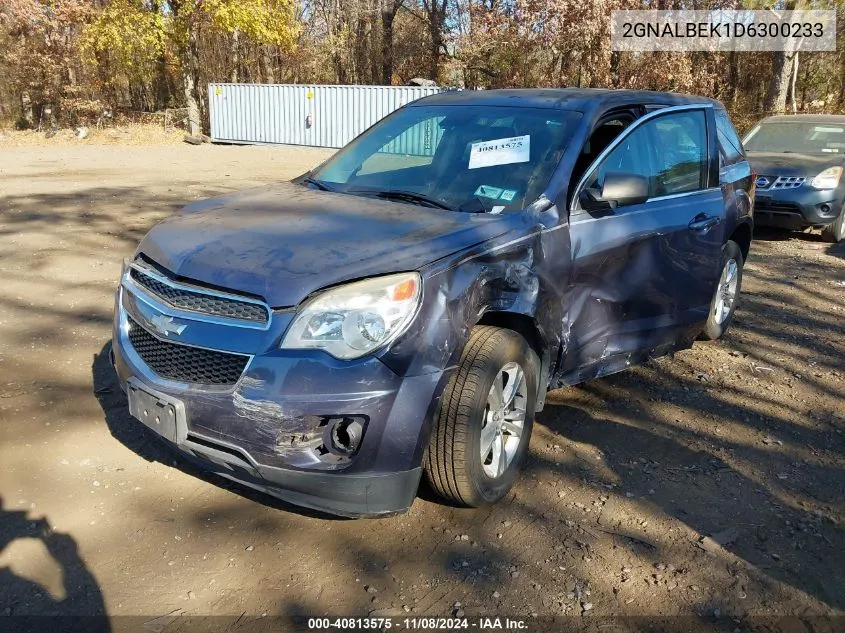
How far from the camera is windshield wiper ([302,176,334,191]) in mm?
4113

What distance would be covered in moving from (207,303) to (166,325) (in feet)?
0.71

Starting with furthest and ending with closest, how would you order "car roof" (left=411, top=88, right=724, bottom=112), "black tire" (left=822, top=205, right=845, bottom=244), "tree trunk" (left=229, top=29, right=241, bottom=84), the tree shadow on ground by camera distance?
"tree trunk" (left=229, top=29, right=241, bottom=84), "black tire" (left=822, top=205, right=845, bottom=244), "car roof" (left=411, top=88, right=724, bottom=112), the tree shadow on ground

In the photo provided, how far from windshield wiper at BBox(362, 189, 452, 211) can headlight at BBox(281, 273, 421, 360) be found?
92cm

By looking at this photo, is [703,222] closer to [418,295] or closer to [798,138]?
[418,295]

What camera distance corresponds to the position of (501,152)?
12.5 feet

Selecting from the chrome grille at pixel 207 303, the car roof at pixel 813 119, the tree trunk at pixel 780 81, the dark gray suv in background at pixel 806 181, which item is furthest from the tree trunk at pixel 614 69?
the chrome grille at pixel 207 303

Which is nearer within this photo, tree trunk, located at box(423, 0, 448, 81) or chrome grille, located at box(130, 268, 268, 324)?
chrome grille, located at box(130, 268, 268, 324)

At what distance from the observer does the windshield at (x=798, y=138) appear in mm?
10025

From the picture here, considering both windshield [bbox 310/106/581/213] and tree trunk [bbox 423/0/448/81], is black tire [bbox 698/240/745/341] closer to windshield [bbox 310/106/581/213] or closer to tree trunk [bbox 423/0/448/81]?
windshield [bbox 310/106/581/213]

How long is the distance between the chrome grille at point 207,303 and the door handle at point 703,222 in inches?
116

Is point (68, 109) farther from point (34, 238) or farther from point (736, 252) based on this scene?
point (736, 252)

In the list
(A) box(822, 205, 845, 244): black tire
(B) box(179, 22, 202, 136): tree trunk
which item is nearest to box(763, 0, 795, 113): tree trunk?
(A) box(822, 205, 845, 244): black tire

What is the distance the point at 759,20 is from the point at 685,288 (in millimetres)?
19778

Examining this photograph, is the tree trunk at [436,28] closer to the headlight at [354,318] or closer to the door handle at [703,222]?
the door handle at [703,222]
